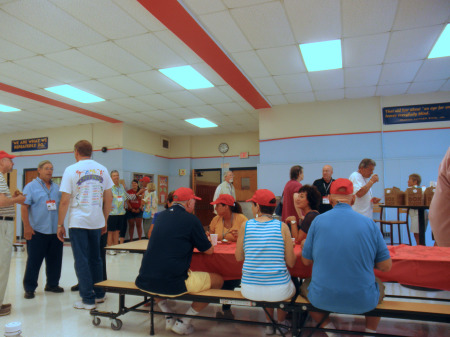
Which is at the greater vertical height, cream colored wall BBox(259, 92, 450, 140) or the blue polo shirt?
cream colored wall BBox(259, 92, 450, 140)

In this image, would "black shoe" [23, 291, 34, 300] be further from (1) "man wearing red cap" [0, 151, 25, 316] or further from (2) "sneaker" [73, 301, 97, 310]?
(2) "sneaker" [73, 301, 97, 310]

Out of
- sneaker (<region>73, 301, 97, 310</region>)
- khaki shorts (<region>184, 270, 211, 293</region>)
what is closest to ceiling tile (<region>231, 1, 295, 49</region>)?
khaki shorts (<region>184, 270, 211, 293</region>)

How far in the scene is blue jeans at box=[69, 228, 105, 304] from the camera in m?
3.44

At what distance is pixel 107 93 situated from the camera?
6668mm

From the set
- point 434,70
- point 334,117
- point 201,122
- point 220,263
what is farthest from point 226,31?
point 201,122

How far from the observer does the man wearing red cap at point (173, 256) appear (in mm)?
2604

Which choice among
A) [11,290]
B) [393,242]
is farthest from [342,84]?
[11,290]

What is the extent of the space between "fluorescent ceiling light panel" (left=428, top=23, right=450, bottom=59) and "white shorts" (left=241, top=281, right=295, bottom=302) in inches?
157

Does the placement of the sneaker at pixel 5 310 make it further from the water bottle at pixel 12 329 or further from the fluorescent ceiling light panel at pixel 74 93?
the fluorescent ceiling light panel at pixel 74 93

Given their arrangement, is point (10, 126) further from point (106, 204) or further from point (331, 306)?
point (331, 306)

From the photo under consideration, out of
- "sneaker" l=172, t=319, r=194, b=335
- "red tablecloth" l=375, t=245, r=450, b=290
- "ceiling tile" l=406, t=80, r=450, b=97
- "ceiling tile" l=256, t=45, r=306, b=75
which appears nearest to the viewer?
"red tablecloth" l=375, t=245, r=450, b=290

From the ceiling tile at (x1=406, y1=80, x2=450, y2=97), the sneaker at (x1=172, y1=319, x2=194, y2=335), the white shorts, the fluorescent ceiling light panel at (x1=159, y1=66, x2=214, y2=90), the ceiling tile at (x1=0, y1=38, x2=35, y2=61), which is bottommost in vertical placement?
the sneaker at (x1=172, y1=319, x2=194, y2=335)

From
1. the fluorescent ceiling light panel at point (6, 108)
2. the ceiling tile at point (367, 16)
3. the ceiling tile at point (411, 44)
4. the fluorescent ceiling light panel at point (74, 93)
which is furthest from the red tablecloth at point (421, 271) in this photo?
the fluorescent ceiling light panel at point (6, 108)

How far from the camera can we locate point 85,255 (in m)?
3.48
